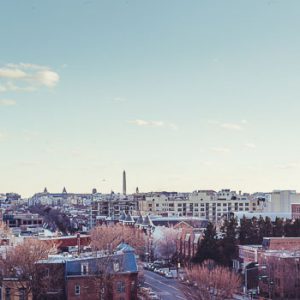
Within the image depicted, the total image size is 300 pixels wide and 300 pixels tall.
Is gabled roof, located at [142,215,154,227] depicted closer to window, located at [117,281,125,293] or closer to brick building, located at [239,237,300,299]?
brick building, located at [239,237,300,299]

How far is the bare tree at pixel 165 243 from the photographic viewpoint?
6925 centimetres

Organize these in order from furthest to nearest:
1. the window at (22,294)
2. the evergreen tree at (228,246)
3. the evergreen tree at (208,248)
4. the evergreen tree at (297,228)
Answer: the evergreen tree at (297,228) → the evergreen tree at (208,248) → the evergreen tree at (228,246) → the window at (22,294)

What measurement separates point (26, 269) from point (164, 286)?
1746cm

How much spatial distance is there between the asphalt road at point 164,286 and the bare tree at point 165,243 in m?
9.64

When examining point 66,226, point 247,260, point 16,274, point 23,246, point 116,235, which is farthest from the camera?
point 66,226

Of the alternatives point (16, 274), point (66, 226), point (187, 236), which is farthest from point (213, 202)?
point (16, 274)

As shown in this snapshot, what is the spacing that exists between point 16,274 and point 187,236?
33.6 meters

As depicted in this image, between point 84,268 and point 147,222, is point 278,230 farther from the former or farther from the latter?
point 147,222

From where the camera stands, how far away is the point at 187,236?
66875 millimetres

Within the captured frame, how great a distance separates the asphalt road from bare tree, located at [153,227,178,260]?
379 inches

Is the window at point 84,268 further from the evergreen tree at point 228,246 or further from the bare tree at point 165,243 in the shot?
the bare tree at point 165,243

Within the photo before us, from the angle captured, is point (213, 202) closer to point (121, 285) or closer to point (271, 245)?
point (271, 245)

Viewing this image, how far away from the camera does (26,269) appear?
115ft

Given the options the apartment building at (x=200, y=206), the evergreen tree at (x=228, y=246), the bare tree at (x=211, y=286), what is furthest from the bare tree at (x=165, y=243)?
the apartment building at (x=200, y=206)
